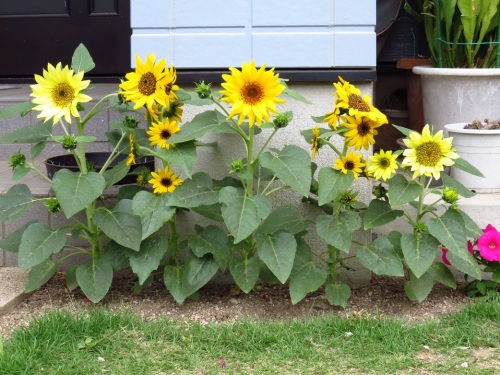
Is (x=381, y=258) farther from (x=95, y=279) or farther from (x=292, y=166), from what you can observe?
(x=95, y=279)

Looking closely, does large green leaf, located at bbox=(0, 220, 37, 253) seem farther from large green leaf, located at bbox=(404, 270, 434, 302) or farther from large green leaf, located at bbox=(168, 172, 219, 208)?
large green leaf, located at bbox=(404, 270, 434, 302)

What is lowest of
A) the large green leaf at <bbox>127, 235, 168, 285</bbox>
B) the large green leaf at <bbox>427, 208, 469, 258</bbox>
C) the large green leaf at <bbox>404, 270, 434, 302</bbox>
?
the large green leaf at <bbox>404, 270, 434, 302</bbox>

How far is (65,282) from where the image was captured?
3453mm

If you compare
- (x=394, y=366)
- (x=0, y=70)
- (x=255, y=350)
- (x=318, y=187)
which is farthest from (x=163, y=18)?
(x=0, y=70)

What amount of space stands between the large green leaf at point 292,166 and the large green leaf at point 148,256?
499 mm

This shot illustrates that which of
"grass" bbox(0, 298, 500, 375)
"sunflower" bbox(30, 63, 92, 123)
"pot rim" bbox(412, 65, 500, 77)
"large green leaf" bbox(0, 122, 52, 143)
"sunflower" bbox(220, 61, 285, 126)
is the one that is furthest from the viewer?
"pot rim" bbox(412, 65, 500, 77)

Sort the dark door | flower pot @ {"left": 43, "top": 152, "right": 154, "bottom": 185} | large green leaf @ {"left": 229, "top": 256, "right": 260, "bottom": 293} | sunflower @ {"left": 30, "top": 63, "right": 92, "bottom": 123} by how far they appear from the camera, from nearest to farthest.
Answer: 1. sunflower @ {"left": 30, "top": 63, "right": 92, "bottom": 123}
2. large green leaf @ {"left": 229, "top": 256, "right": 260, "bottom": 293}
3. flower pot @ {"left": 43, "top": 152, "right": 154, "bottom": 185}
4. the dark door

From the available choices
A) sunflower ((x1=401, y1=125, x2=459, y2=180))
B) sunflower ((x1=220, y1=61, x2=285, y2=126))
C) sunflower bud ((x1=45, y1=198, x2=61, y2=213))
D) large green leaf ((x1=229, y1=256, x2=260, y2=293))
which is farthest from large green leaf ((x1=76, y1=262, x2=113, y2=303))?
sunflower ((x1=401, y1=125, x2=459, y2=180))

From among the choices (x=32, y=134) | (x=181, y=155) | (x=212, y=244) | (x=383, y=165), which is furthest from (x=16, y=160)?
(x=383, y=165)

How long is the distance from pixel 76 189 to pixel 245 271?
681mm

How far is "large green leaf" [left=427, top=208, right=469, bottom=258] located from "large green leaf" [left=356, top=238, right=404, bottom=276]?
0.17 m

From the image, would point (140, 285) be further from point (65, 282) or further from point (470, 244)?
point (470, 244)

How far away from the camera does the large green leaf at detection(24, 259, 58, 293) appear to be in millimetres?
3188

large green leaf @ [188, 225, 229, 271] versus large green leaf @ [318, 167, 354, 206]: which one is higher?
large green leaf @ [318, 167, 354, 206]
